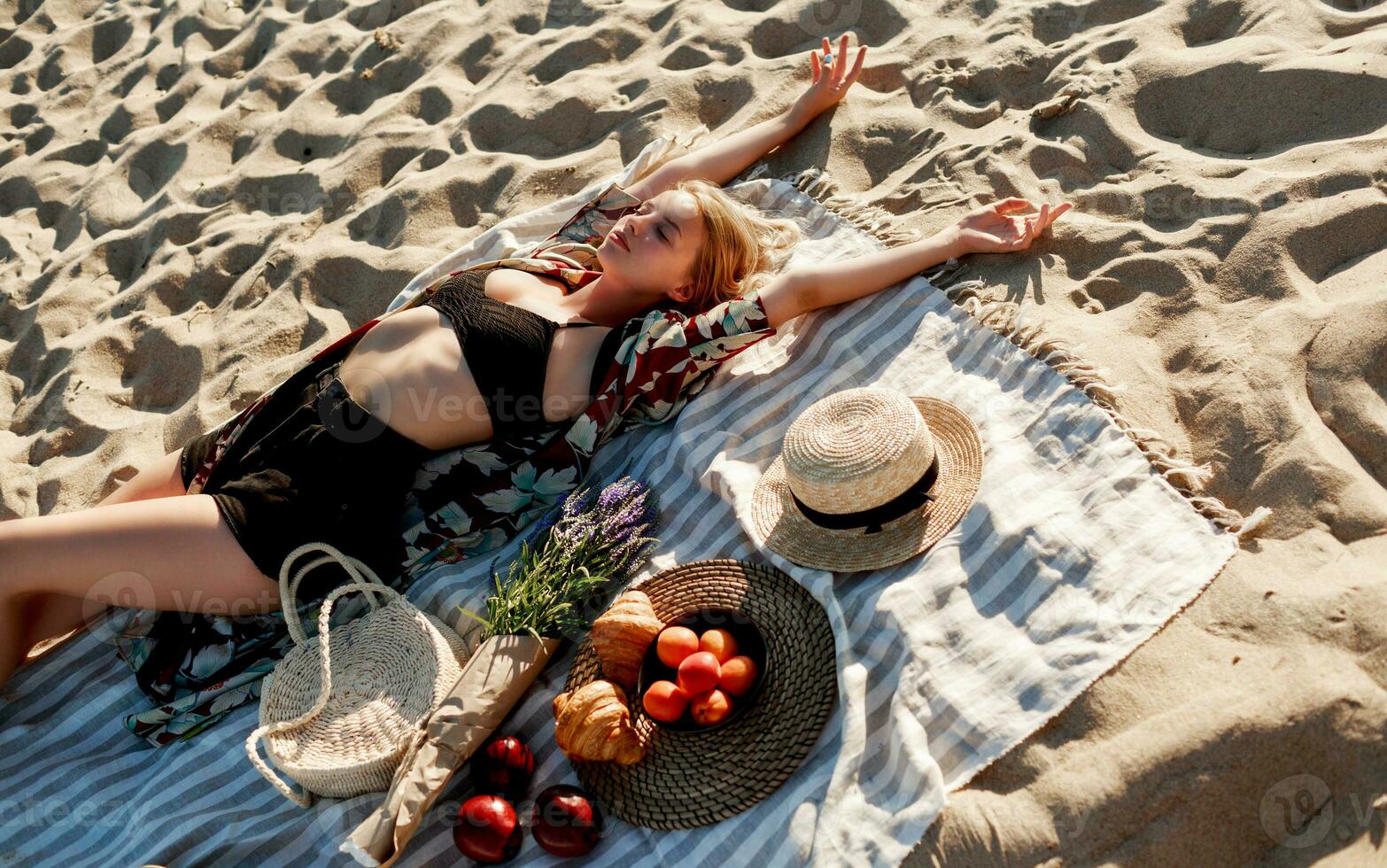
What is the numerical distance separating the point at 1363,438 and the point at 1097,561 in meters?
0.83

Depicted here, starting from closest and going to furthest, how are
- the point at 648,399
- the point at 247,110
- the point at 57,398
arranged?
the point at 648,399 < the point at 57,398 < the point at 247,110

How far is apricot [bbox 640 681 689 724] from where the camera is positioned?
263 cm

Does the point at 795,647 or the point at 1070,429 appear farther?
the point at 1070,429

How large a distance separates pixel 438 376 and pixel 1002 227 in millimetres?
2125

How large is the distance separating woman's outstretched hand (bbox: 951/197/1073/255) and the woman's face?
3.16ft

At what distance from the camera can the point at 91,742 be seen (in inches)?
131

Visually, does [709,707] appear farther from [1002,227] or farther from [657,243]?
[1002,227]

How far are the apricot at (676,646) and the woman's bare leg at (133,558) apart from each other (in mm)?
1451

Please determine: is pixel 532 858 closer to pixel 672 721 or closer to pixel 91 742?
pixel 672 721

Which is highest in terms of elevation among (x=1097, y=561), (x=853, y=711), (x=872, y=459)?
(x=872, y=459)

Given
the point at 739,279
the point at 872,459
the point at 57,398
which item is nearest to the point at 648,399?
the point at 739,279

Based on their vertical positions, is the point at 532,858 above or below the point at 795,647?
below

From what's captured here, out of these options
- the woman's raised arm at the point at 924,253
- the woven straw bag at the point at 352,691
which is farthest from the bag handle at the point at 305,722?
the woman's raised arm at the point at 924,253

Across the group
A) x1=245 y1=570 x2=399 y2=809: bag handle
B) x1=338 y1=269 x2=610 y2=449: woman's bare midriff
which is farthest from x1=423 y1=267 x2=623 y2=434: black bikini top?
x1=245 y1=570 x2=399 y2=809: bag handle
